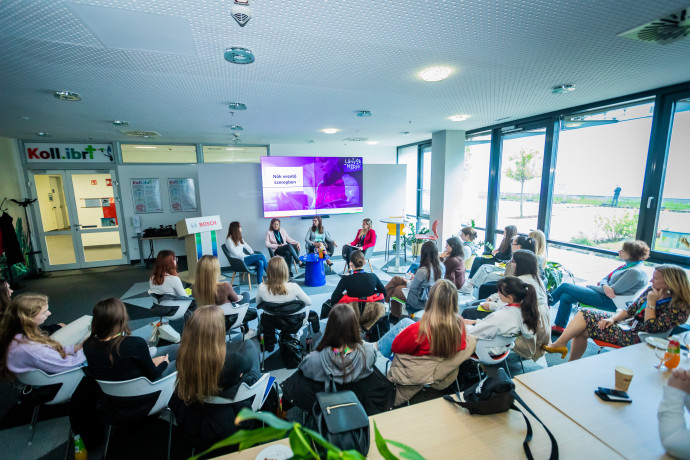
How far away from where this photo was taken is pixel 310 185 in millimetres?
6707

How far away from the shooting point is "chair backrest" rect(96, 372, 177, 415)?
1792 millimetres

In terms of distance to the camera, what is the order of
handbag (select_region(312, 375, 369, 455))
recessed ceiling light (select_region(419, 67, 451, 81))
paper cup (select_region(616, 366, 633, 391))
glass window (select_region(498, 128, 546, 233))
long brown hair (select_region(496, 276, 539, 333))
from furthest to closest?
glass window (select_region(498, 128, 546, 233))
recessed ceiling light (select_region(419, 67, 451, 81))
long brown hair (select_region(496, 276, 539, 333))
paper cup (select_region(616, 366, 633, 391))
handbag (select_region(312, 375, 369, 455))

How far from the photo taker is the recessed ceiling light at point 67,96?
10.3 ft

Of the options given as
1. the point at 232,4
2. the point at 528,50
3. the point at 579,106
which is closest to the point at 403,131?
the point at 579,106

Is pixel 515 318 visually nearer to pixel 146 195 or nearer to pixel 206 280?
pixel 206 280

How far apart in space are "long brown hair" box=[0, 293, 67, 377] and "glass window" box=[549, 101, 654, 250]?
20.0 ft

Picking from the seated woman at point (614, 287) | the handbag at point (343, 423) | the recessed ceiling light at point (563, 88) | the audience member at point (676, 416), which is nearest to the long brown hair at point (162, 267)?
the handbag at point (343, 423)

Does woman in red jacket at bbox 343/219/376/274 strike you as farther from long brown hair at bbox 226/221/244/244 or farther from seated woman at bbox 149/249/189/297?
seated woman at bbox 149/249/189/297

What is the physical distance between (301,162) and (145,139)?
3629mm

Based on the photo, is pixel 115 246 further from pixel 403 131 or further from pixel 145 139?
pixel 403 131

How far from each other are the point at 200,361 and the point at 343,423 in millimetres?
937

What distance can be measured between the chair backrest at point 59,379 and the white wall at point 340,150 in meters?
6.89

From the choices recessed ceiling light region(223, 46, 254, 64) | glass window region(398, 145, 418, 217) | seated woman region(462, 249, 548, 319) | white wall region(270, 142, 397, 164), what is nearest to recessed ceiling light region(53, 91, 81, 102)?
recessed ceiling light region(223, 46, 254, 64)

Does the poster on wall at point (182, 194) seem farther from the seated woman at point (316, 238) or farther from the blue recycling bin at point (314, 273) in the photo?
the blue recycling bin at point (314, 273)
